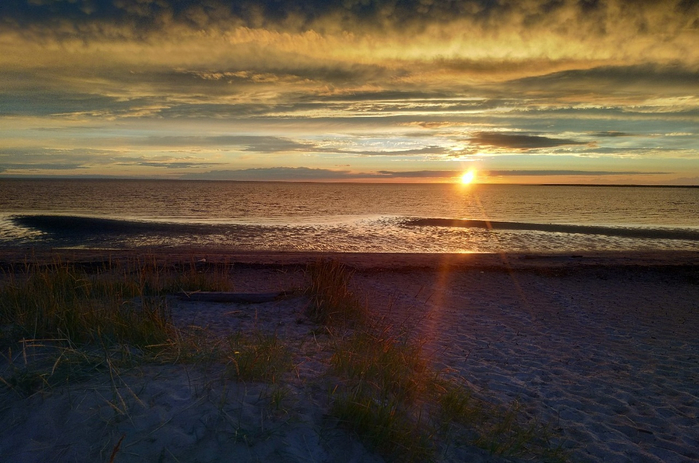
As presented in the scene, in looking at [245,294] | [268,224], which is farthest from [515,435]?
[268,224]

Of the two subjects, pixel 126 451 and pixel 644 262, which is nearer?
pixel 126 451

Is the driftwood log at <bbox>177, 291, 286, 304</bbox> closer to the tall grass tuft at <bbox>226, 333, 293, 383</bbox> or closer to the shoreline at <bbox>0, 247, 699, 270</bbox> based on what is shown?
the tall grass tuft at <bbox>226, 333, 293, 383</bbox>

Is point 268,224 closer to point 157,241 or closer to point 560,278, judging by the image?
point 157,241

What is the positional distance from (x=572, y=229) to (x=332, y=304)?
1137 inches

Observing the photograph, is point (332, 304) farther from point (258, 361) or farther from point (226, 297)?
point (258, 361)

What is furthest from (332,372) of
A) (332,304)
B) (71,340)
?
(71,340)

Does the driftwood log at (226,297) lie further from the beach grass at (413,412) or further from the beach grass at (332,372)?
the beach grass at (413,412)

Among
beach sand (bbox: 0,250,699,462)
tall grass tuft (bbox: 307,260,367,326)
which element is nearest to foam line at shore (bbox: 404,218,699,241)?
beach sand (bbox: 0,250,699,462)

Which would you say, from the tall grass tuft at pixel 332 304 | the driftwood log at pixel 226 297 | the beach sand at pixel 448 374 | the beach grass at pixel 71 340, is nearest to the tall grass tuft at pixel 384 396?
the beach sand at pixel 448 374

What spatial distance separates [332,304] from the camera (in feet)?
26.2

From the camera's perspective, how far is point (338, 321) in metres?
7.74

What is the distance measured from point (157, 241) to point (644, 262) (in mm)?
22588

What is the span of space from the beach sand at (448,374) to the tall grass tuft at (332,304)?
1.16 feet

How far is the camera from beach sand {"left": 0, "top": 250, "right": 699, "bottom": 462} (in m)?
3.69
